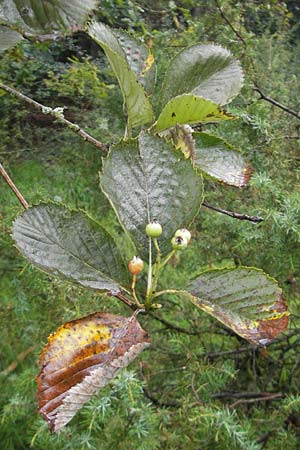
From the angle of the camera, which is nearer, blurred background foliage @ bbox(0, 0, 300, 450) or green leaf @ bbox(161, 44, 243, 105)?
green leaf @ bbox(161, 44, 243, 105)

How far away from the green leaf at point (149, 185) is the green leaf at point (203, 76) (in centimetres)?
8

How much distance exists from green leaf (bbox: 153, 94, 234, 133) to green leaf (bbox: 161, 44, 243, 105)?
0.18 feet

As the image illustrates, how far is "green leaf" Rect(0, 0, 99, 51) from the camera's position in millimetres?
408

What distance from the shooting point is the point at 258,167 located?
2.66 feet

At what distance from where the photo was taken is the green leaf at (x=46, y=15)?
0.41 m

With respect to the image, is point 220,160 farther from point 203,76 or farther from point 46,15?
point 46,15

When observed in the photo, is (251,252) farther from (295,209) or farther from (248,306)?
(248,306)

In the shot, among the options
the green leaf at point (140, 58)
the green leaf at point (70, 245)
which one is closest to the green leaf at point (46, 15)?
the green leaf at point (140, 58)

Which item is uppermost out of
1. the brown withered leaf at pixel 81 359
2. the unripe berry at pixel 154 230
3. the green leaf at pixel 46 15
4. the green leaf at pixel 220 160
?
the green leaf at pixel 46 15

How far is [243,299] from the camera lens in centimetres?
32

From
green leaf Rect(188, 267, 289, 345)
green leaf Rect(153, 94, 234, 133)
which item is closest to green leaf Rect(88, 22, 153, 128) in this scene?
green leaf Rect(153, 94, 234, 133)

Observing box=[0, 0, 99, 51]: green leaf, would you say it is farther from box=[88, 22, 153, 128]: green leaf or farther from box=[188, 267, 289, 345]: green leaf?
box=[188, 267, 289, 345]: green leaf

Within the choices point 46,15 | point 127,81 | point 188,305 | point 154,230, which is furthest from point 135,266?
point 188,305

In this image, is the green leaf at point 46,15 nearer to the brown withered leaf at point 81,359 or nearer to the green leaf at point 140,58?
the green leaf at point 140,58
